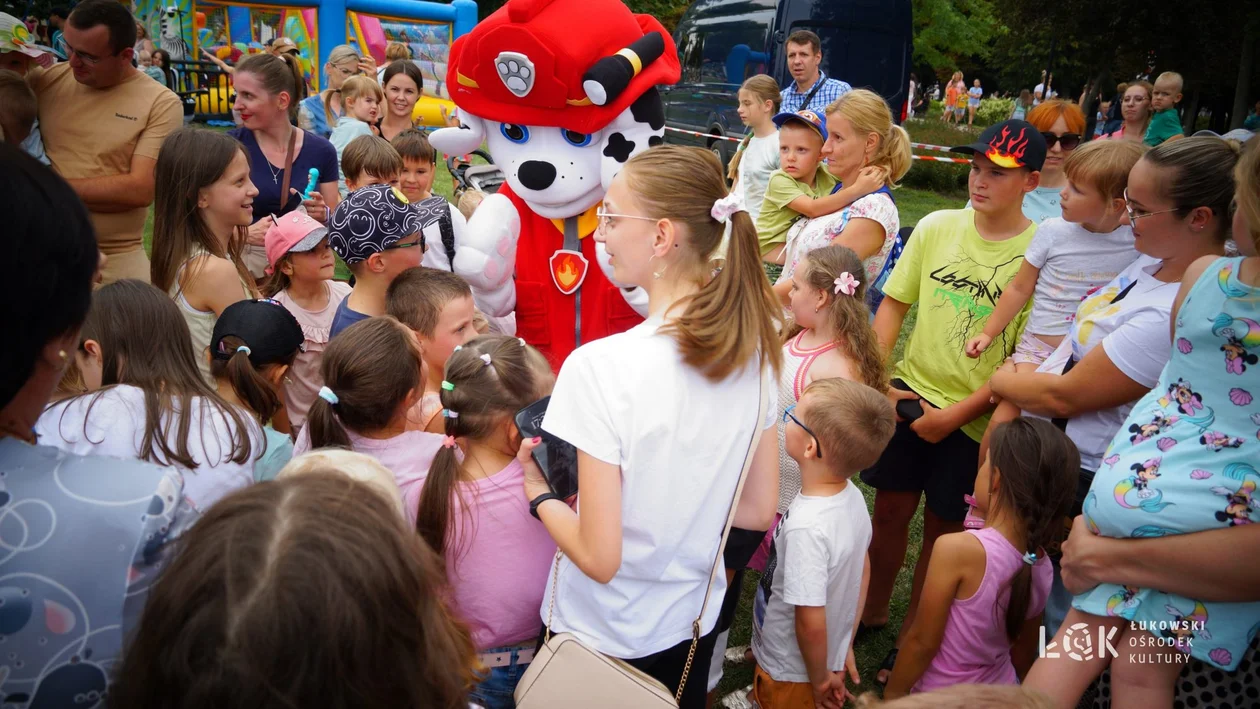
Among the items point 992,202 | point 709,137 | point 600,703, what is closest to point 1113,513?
point 600,703

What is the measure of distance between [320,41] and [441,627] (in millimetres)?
16554

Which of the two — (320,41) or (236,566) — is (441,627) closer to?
(236,566)

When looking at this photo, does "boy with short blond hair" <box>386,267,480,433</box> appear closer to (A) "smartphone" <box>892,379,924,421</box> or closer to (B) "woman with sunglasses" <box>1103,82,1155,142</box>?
(A) "smartphone" <box>892,379,924,421</box>

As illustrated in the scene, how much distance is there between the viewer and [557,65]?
3.06 m

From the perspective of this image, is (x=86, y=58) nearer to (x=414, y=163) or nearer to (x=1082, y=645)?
(x=414, y=163)

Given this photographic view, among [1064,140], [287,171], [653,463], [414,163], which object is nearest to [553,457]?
[653,463]

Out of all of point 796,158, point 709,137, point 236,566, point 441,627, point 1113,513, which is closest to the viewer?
point 236,566

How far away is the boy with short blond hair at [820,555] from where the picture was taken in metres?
2.29

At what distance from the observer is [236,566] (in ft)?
3.13

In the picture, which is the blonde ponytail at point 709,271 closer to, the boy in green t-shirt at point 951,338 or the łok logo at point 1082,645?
the łok logo at point 1082,645

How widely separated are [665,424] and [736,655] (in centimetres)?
168

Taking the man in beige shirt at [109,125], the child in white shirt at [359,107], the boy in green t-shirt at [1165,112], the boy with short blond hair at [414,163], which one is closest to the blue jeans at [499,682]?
the man in beige shirt at [109,125]

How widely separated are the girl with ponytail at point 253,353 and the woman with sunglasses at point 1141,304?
2.17 metres

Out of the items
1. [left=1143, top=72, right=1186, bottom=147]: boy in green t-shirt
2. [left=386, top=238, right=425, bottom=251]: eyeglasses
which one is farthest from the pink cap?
[left=1143, top=72, right=1186, bottom=147]: boy in green t-shirt
